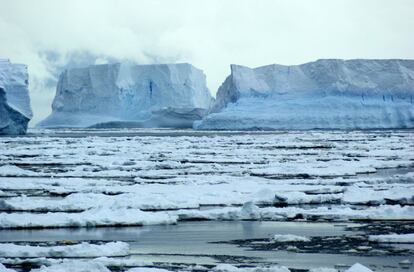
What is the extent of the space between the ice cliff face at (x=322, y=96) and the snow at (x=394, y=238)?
34882 millimetres

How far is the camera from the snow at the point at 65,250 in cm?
582

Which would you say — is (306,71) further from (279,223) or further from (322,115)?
(279,223)

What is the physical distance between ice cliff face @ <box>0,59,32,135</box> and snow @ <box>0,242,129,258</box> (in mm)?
26043

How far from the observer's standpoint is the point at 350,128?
43125mm

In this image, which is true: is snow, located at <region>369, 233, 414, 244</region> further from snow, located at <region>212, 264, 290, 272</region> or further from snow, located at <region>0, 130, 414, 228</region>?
snow, located at <region>212, 264, 290, 272</region>

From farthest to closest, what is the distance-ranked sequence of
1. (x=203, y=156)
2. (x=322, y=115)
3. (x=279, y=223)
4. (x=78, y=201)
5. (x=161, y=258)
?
(x=322, y=115)
(x=203, y=156)
(x=78, y=201)
(x=279, y=223)
(x=161, y=258)

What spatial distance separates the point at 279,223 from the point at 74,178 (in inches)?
232

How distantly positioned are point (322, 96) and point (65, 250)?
3710 cm

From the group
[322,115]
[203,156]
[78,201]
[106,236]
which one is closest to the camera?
[106,236]

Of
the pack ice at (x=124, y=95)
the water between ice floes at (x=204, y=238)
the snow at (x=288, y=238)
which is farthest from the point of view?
the pack ice at (x=124, y=95)

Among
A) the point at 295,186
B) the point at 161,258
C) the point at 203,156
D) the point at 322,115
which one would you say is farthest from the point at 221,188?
the point at 322,115

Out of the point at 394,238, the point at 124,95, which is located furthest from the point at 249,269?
the point at 124,95

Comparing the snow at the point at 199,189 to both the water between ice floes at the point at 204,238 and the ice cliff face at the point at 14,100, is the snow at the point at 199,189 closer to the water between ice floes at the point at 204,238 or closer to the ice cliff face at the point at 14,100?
the water between ice floes at the point at 204,238

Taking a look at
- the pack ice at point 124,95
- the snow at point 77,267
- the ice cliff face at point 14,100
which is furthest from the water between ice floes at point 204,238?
the pack ice at point 124,95
